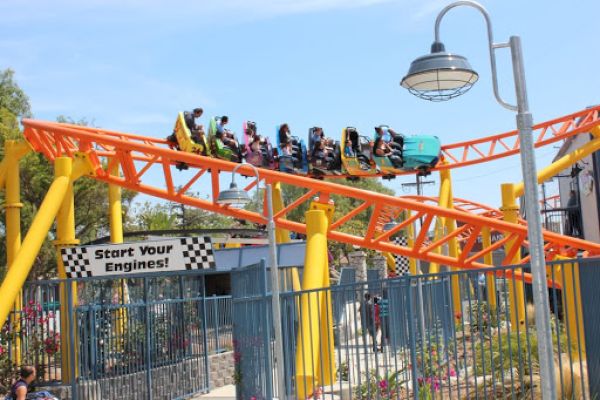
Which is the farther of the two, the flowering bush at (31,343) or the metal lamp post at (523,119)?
the flowering bush at (31,343)

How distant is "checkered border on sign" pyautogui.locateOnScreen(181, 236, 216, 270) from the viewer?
518 inches

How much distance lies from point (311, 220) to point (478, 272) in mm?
6151

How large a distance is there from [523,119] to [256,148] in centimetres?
1431

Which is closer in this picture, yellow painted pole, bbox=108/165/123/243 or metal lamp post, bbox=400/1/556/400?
→ metal lamp post, bbox=400/1/556/400

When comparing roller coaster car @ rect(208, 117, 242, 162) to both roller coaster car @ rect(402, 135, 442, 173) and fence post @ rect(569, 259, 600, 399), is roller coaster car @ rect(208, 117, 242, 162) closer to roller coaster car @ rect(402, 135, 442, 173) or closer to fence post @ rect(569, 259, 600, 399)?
roller coaster car @ rect(402, 135, 442, 173)

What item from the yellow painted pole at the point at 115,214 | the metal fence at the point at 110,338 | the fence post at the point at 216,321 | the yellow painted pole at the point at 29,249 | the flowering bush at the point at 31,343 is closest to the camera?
the metal fence at the point at 110,338

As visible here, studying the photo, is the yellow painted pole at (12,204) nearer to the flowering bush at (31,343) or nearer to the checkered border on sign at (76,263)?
the checkered border on sign at (76,263)

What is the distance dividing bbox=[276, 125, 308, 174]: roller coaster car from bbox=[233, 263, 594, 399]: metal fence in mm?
9127

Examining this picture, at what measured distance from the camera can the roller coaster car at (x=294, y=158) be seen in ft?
65.2

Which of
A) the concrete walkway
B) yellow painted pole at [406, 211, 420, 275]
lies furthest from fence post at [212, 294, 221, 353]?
yellow painted pole at [406, 211, 420, 275]

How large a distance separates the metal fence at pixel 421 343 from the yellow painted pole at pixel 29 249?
188 inches

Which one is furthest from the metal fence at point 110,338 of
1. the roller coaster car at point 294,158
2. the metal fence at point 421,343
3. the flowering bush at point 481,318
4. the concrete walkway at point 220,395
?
the roller coaster car at point 294,158

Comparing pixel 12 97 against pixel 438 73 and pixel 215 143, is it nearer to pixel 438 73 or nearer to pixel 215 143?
pixel 215 143

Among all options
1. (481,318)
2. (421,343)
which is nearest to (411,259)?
(421,343)
